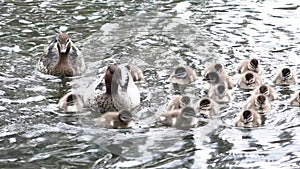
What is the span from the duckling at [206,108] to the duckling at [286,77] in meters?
1.01

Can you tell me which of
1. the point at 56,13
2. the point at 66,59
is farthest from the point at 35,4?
the point at 66,59

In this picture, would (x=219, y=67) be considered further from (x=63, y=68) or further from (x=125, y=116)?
(x=63, y=68)

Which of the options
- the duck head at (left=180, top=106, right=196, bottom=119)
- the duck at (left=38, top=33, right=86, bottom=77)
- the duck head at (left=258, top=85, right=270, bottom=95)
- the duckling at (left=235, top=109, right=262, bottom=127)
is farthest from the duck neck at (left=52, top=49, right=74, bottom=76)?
the duckling at (left=235, top=109, right=262, bottom=127)

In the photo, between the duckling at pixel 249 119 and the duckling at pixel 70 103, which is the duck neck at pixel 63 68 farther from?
the duckling at pixel 249 119

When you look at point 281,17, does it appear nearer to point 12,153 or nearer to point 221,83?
point 221,83

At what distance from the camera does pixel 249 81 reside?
8.05 meters

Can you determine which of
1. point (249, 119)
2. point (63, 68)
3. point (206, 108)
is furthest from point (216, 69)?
point (63, 68)

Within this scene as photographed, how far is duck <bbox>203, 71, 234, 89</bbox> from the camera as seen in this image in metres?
7.95

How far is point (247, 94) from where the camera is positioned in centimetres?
797

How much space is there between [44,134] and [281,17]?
467 cm

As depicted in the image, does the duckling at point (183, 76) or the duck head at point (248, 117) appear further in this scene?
the duckling at point (183, 76)

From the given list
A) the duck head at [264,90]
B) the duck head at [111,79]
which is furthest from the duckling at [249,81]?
the duck head at [111,79]

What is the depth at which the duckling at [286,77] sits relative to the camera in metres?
7.93

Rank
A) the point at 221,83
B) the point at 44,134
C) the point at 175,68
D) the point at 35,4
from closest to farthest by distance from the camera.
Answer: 1. the point at 44,134
2. the point at 221,83
3. the point at 175,68
4. the point at 35,4
